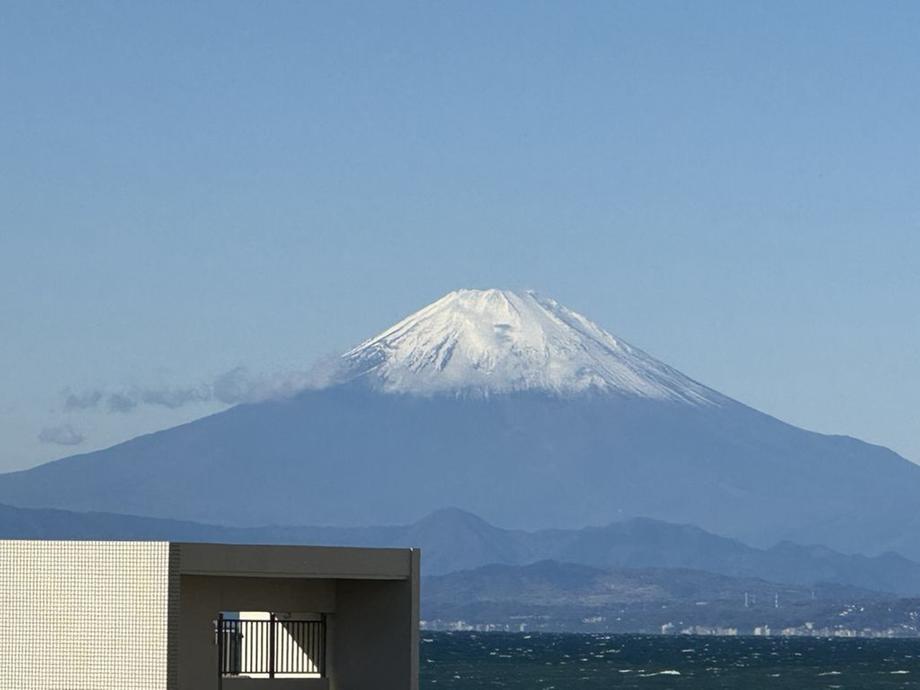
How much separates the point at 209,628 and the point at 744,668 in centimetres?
16904

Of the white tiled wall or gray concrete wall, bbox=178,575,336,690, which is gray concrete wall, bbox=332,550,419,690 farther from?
the white tiled wall

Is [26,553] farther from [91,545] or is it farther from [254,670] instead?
[254,670]

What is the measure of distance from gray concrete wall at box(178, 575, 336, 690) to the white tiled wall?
179 centimetres

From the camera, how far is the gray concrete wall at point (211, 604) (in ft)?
111

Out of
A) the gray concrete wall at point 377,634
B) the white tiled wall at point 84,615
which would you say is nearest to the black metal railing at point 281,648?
the gray concrete wall at point 377,634

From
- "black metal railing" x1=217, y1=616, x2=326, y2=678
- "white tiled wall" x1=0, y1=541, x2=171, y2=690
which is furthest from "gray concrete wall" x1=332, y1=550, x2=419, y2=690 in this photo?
"white tiled wall" x1=0, y1=541, x2=171, y2=690

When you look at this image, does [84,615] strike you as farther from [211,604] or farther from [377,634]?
[377,634]

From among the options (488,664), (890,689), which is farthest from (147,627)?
(488,664)

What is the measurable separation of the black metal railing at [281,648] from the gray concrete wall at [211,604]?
1.78ft

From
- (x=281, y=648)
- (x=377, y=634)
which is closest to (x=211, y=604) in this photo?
(x=281, y=648)

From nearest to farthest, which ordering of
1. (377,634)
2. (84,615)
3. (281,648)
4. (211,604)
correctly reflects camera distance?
(84,615) < (211,604) < (377,634) < (281,648)

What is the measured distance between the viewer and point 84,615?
105 ft

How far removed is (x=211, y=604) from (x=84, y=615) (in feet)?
8.56

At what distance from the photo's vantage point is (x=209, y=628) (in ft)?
112
